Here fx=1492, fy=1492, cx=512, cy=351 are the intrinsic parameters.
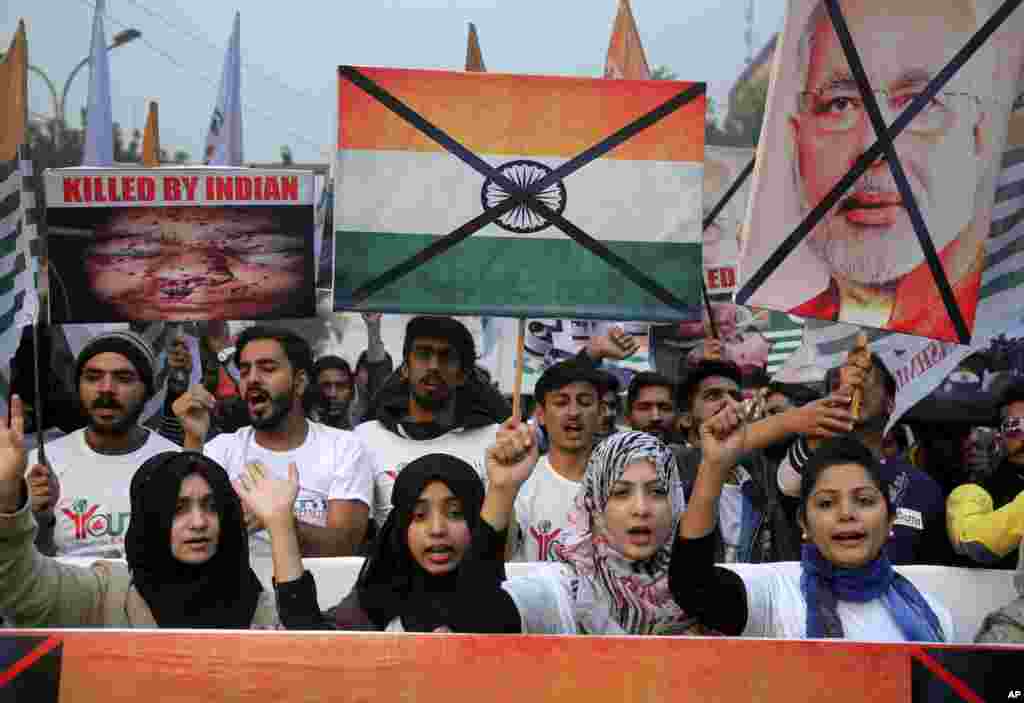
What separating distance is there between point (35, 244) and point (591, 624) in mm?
3991

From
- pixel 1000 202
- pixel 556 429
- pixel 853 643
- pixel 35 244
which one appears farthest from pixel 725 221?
pixel 853 643

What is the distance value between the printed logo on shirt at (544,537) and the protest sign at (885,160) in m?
1.05

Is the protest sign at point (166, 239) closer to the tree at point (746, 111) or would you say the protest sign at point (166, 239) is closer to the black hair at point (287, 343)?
the black hair at point (287, 343)

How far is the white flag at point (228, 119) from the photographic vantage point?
26.0 ft

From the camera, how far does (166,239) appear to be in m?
5.58

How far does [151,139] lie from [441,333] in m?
2.02

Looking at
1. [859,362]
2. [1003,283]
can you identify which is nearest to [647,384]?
[859,362]

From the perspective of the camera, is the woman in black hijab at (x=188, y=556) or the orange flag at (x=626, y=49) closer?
the woman in black hijab at (x=188, y=556)

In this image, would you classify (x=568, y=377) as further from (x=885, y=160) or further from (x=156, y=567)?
(x=156, y=567)

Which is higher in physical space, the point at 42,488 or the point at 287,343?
the point at 287,343

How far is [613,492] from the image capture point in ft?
14.2

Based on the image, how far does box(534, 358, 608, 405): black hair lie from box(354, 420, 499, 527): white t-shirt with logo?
0.29 m

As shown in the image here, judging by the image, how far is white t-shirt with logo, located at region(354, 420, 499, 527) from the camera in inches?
222

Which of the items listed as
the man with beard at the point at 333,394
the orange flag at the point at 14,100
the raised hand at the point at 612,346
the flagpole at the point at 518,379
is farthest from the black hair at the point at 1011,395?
the orange flag at the point at 14,100
